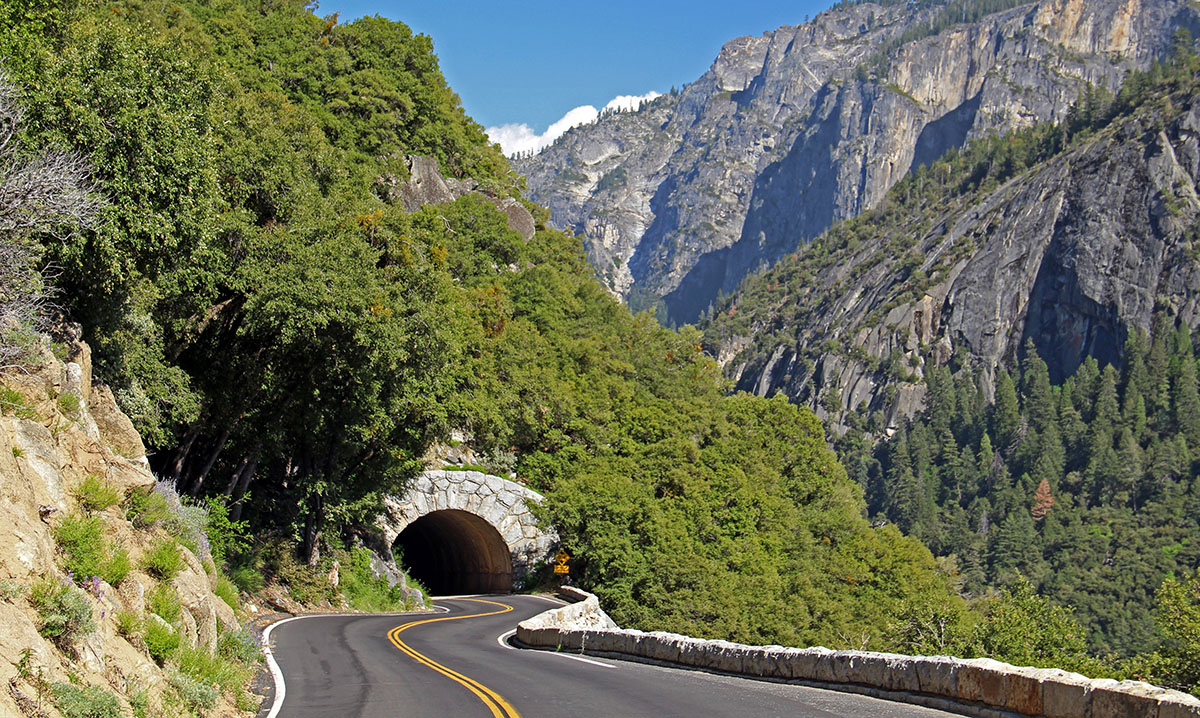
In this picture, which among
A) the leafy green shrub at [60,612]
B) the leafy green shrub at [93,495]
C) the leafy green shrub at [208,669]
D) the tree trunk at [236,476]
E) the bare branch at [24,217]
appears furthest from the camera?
the tree trunk at [236,476]

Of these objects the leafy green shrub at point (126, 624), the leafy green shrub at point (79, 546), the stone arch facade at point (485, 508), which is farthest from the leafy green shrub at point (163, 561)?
the stone arch facade at point (485, 508)

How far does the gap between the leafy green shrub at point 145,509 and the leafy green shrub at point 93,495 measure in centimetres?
78

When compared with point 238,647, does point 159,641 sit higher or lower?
higher

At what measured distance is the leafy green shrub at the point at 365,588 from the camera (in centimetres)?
3844

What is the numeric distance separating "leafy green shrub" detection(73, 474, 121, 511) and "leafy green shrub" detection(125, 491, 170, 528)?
78 centimetres

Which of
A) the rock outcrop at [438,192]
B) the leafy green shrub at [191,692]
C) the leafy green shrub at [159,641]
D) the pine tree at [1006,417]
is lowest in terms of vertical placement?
the leafy green shrub at [191,692]

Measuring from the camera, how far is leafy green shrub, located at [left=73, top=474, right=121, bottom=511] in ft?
45.9

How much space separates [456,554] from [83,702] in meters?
50.0

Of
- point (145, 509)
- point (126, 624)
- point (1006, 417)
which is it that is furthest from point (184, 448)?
point (1006, 417)

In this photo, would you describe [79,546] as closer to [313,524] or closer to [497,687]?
[497,687]

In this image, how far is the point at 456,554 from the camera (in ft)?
191

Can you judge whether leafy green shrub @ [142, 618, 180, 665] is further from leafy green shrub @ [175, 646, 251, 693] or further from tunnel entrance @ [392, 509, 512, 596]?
tunnel entrance @ [392, 509, 512, 596]

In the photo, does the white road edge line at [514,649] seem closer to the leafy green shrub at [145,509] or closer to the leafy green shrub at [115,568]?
the leafy green shrub at [145,509]

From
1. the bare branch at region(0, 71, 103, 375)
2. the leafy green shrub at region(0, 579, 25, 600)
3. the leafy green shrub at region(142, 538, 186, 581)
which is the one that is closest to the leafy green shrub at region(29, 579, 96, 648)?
the leafy green shrub at region(0, 579, 25, 600)
